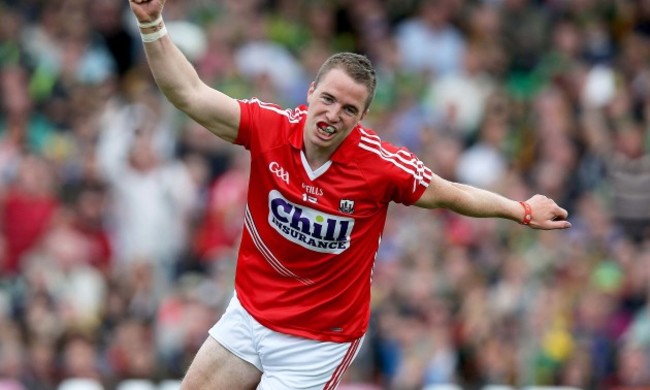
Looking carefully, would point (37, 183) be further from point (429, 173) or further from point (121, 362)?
point (429, 173)

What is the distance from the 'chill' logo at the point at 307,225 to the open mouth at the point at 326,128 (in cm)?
43

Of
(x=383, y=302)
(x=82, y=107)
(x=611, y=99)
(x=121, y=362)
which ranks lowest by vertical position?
(x=121, y=362)

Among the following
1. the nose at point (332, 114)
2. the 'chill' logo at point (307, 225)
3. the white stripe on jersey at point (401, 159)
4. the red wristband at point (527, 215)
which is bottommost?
the 'chill' logo at point (307, 225)

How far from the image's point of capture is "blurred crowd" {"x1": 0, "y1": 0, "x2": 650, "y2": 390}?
13.4 m

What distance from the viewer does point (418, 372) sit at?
43.3ft

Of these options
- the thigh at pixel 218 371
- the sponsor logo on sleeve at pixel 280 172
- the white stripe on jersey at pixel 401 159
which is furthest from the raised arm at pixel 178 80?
the thigh at pixel 218 371

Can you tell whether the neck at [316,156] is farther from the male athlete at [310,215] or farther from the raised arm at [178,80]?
the raised arm at [178,80]

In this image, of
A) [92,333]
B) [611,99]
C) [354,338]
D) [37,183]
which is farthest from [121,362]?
[611,99]

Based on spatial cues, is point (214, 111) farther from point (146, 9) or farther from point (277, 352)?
point (277, 352)

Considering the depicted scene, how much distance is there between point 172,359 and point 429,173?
5614mm

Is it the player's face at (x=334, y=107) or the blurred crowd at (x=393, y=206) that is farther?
the blurred crowd at (x=393, y=206)

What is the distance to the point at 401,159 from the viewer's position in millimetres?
8156

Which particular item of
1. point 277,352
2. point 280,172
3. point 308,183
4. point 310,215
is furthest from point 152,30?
point 277,352

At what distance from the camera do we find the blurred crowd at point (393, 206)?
13391 mm
